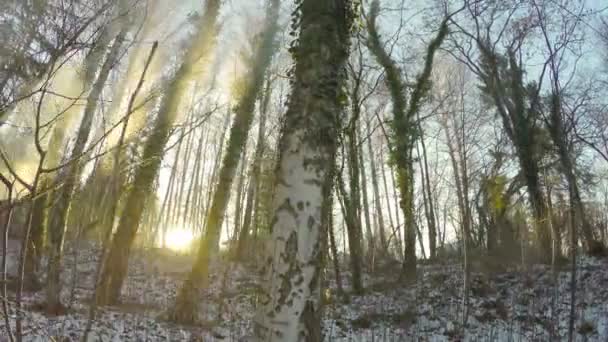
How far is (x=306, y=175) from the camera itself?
255 centimetres

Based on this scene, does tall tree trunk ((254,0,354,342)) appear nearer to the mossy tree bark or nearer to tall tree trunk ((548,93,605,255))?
tall tree trunk ((548,93,605,255))

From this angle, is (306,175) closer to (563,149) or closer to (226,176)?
(226,176)

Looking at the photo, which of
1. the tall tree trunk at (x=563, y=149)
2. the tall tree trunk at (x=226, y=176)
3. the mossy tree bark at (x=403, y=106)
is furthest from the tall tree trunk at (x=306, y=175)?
the mossy tree bark at (x=403, y=106)

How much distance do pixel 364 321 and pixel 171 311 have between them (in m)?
4.04

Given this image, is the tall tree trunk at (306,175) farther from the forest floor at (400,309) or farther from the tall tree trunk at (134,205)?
the tall tree trunk at (134,205)

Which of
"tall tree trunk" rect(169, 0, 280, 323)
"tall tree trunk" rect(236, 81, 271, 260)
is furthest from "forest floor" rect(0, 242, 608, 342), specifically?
"tall tree trunk" rect(236, 81, 271, 260)

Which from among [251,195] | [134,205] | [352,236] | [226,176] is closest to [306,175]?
[226,176]

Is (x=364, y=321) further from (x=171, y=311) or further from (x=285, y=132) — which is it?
(x=285, y=132)

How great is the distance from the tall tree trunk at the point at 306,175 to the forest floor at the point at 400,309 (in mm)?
4074

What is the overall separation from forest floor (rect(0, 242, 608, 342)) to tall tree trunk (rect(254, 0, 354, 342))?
407 centimetres

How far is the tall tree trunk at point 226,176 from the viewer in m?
8.23

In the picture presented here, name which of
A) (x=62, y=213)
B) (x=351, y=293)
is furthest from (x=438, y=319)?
(x=62, y=213)

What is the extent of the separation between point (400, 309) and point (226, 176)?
5.00 m

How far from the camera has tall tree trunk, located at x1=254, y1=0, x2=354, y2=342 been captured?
7.64 feet
